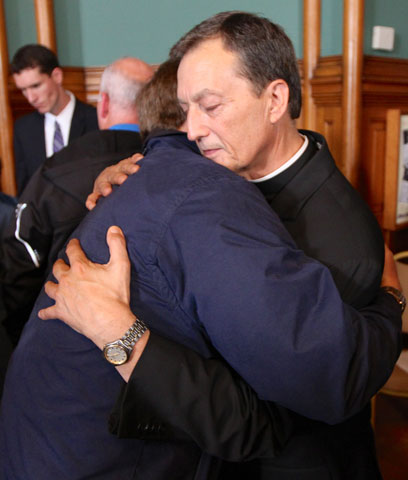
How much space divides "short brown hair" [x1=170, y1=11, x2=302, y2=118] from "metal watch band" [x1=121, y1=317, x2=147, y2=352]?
0.62m

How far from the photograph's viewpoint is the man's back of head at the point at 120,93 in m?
2.27

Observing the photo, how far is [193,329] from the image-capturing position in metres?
1.06

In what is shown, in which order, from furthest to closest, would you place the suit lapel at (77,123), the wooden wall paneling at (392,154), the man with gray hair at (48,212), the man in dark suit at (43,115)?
the suit lapel at (77,123), the man in dark suit at (43,115), the wooden wall paneling at (392,154), the man with gray hair at (48,212)

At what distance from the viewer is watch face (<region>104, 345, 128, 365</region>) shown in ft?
3.30

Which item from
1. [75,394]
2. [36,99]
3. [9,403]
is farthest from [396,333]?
[36,99]

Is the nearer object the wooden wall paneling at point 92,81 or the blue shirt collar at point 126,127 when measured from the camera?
the blue shirt collar at point 126,127

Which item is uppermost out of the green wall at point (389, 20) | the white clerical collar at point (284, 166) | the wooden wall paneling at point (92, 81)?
the green wall at point (389, 20)

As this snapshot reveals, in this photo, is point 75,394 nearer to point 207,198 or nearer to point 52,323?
point 52,323

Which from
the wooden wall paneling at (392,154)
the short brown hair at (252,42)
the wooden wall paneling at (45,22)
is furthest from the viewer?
the wooden wall paneling at (45,22)

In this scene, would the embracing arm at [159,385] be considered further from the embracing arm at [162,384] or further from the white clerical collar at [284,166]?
the white clerical collar at [284,166]

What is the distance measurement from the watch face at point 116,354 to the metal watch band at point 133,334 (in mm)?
13

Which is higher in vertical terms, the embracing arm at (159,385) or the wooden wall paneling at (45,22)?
the wooden wall paneling at (45,22)

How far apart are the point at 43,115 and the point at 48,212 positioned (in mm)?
2023

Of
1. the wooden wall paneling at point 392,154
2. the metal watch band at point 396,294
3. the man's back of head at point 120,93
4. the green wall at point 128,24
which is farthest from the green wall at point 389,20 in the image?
the metal watch band at point 396,294
